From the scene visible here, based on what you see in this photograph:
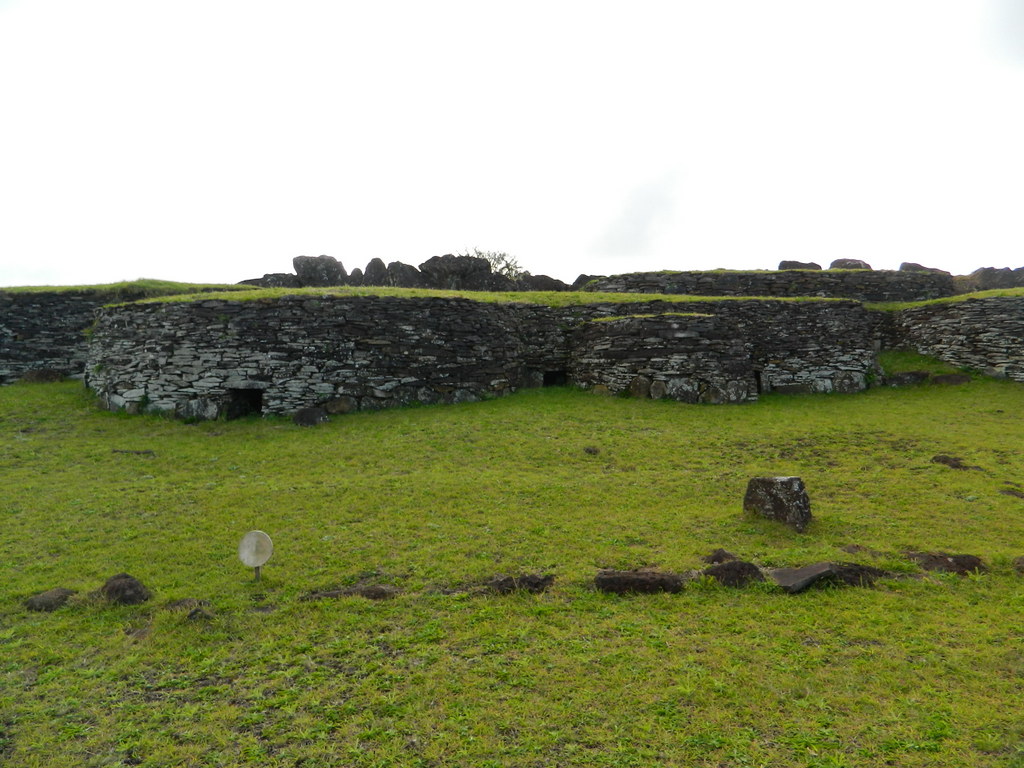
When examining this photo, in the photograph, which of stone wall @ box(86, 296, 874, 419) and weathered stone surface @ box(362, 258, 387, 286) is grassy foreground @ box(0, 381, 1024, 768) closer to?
stone wall @ box(86, 296, 874, 419)

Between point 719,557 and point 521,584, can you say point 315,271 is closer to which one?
point 521,584

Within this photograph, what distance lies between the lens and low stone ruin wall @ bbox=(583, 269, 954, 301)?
28.0m

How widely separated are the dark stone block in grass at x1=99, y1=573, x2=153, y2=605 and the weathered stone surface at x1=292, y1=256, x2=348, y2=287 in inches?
835

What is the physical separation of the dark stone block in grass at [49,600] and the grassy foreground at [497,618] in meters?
0.17

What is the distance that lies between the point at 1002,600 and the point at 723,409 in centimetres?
1093

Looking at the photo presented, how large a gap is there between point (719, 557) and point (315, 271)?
24063 mm

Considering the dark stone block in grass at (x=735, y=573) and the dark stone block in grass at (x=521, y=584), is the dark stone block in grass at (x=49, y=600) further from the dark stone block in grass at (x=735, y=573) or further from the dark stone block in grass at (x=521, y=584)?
the dark stone block in grass at (x=735, y=573)

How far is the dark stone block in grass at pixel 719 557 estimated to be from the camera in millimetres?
8461

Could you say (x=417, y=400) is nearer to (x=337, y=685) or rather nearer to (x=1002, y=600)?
(x=337, y=685)

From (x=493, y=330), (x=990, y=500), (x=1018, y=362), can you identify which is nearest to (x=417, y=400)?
(x=493, y=330)

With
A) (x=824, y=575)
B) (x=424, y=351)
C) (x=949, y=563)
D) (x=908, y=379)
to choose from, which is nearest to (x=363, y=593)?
(x=824, y=575)

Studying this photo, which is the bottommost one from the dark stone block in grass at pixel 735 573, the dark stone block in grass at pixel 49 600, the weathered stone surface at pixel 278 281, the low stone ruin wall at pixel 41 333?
the dark stone block in grass at pixel 49 600

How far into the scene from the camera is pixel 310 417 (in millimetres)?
16656

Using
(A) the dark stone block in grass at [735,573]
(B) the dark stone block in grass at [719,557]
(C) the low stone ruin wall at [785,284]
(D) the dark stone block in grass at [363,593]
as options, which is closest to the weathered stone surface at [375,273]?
(C) the low stone ruin wall at [785,284]
